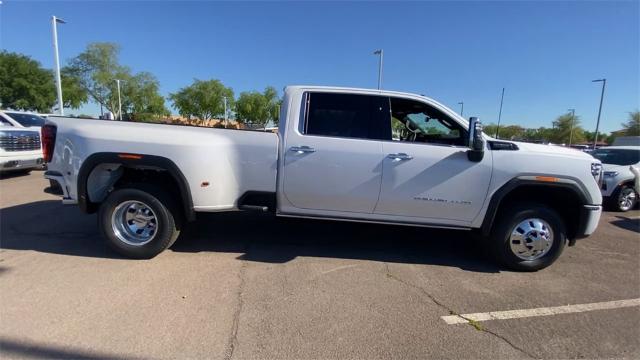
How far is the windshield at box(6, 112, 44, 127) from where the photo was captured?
10344 mm

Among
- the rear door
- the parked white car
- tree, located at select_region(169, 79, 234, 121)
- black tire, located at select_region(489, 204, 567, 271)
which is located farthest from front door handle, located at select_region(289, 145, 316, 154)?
tree, located at select_region(169, 79, 234, 121)

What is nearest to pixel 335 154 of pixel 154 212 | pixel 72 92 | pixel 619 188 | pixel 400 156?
pixel 400 156

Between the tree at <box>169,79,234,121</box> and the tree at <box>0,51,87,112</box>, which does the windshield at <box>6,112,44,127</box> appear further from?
the tree at <box>169,79,234,121</box>

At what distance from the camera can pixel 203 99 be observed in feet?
154

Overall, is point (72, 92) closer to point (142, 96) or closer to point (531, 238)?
point (142, 96)

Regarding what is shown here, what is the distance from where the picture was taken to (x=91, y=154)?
3.91 metres

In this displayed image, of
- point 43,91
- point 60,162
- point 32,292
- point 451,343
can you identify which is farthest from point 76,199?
point 43,91

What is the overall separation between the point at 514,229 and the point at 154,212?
4190 mm

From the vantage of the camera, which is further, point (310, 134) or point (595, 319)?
point (310, 134)

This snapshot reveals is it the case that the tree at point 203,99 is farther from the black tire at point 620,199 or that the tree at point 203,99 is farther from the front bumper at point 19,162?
the black tire at point 620,199

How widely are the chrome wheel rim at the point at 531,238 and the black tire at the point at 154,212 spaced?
13.1 feet

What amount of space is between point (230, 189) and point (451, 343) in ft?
8.88

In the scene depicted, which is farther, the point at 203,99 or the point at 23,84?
the point at 203,99

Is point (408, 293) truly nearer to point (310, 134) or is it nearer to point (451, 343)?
point (451, 343)
